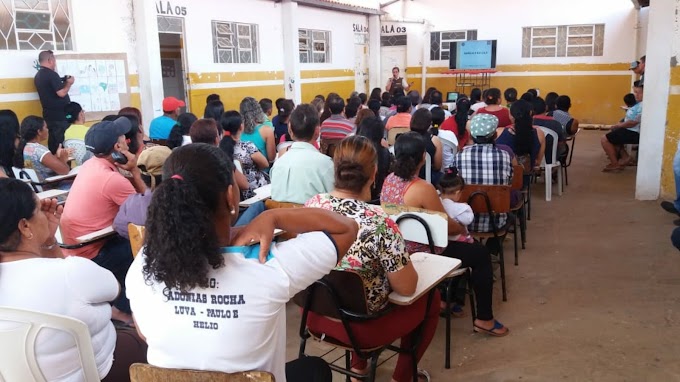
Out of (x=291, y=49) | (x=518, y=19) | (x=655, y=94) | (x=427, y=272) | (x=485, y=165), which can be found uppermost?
(x=518, y=19)

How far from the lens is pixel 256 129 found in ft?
16.2

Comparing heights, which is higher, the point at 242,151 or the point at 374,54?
the point at 374,54

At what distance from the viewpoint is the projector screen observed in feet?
40.7

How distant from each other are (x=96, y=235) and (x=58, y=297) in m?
1.42

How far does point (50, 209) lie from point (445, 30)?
12559mm

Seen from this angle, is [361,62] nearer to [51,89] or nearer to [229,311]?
[51,89]

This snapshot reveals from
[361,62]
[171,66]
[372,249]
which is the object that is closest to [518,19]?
[361,62]

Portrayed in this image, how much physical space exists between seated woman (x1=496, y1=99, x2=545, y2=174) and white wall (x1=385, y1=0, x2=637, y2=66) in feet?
26.2

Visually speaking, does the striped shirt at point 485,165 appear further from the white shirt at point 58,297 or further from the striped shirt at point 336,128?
the white shirt at point 58,297

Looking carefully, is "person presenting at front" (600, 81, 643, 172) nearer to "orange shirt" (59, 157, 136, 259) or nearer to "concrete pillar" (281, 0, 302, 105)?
"concrete pillar" (281, 0, 302, 105)

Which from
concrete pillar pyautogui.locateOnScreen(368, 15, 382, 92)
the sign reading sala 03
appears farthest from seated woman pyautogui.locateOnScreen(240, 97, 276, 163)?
concrete pillar pyautogui.locateOnScreen(368, 15, 382, 92)

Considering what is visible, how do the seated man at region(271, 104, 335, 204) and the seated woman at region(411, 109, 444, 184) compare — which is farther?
the seated woman at region(411, 109, 444, 184)

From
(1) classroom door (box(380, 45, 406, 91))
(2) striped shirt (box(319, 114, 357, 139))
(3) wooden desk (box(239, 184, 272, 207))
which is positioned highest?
(1) classroom door (box(380, 45, 406, 91))

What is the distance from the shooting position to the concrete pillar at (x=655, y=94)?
5.48 meters
